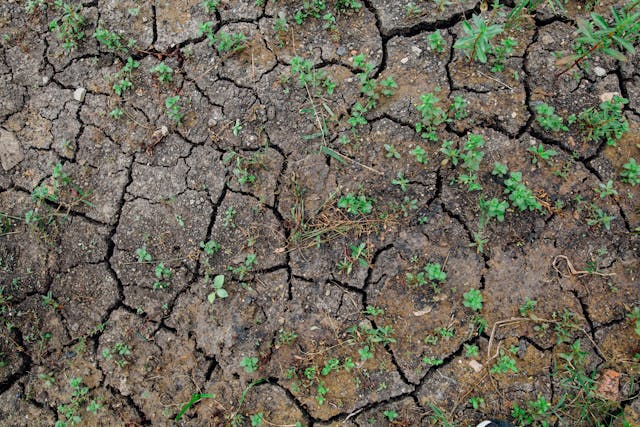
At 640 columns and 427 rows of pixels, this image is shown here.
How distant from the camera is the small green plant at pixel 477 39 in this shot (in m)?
2.74

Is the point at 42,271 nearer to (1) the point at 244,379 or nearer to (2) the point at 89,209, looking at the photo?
(2) the point at 89,209

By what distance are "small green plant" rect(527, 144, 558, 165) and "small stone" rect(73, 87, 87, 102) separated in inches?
114

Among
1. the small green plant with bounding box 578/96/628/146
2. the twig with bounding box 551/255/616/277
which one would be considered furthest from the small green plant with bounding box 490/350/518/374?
the small green plant with bounding box 578/96/628/146

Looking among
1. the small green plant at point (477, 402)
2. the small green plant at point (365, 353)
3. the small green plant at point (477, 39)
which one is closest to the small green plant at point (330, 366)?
the small green plant at point (365, 353)

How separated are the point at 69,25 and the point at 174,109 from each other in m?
1.04

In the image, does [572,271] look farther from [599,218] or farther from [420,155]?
[420,155]

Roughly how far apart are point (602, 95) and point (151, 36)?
2945 mm

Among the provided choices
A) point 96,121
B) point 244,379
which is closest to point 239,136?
point 96,121

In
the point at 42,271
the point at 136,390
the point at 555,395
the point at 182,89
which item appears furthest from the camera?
the point at 182,89

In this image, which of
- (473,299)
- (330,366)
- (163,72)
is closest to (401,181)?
(473,299)

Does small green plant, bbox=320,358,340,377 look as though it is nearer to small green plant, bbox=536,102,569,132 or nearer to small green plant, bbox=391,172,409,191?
small green plant, bbox=391,172,409,191

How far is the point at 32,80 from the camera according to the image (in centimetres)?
335

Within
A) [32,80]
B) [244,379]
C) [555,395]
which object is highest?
[32,80]

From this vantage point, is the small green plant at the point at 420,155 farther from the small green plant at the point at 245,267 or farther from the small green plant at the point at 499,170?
the small green plant at the point at 245,267
